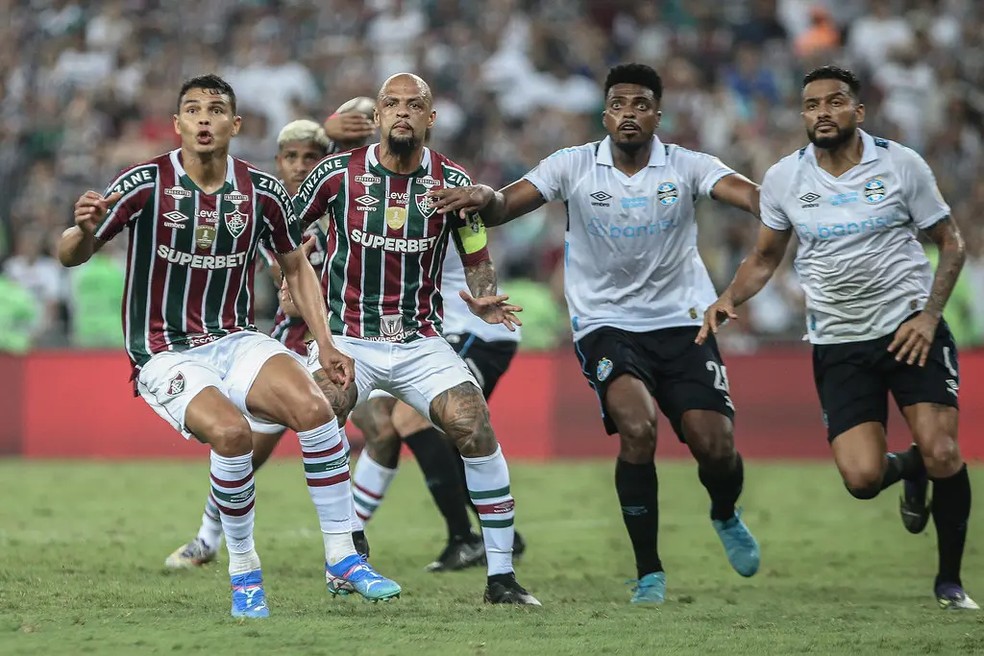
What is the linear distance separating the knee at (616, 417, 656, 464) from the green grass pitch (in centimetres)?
72

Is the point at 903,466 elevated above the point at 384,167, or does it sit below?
below

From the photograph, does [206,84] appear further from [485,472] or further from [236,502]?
[485,472]

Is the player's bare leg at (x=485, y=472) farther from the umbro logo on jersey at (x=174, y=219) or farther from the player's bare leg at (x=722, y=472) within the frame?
the umbro logo on jersey at (x=174, y=219)

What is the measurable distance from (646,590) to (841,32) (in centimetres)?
1419

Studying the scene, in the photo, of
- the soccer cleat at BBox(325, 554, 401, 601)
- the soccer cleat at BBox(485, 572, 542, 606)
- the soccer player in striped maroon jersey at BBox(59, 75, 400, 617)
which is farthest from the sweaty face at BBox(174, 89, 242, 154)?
the soccer cleat at BBox(485, 572, 542, 606)

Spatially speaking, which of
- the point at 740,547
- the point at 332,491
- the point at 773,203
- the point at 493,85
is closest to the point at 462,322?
the point at 740,547

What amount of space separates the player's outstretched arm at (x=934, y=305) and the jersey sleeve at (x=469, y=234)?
2.07 m

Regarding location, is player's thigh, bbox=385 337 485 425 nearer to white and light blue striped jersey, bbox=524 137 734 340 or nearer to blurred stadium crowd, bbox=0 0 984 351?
white and light blue striped jersey, bbox=524 137 734 340

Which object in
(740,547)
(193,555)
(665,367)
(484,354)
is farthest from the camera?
(484,354)

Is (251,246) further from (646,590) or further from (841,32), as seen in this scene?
(841,32)

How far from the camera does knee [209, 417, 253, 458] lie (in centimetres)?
666

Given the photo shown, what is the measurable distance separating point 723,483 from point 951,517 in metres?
1.17

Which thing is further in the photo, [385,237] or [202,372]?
[385,237]

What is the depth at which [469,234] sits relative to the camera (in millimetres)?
7676
